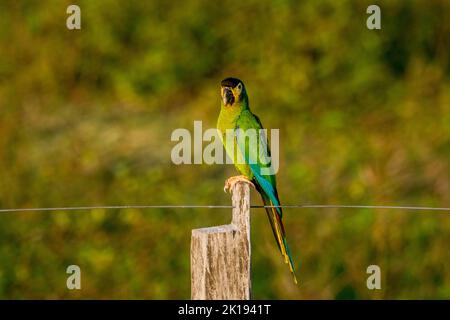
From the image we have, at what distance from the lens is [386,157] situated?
306 inches

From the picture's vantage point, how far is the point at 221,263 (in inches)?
154

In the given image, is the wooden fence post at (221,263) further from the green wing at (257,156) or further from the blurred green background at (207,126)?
the blurred green background at (207,126)

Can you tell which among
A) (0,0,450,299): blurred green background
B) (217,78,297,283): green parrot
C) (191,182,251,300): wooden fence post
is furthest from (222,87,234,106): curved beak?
(191,182,251,300): wooden fence post

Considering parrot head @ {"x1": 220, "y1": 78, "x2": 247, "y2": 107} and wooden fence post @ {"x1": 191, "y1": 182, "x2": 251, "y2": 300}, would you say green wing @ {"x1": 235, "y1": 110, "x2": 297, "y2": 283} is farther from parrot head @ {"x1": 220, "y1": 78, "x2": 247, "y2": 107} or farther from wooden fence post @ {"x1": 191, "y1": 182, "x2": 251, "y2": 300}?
wooden fence post @ {"x1": 191, "y1": 182, "x2": 251, "y2": 300}

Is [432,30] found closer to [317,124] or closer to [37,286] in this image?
[317,124]

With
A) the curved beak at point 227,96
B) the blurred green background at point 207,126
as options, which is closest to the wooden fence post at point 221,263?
the curved beak at point 227,96

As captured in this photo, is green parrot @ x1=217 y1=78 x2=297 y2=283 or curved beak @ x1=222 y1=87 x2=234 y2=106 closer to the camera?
green parrot @ x1=217 y1=78 x2=297 y2=283

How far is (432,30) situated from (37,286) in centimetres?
424

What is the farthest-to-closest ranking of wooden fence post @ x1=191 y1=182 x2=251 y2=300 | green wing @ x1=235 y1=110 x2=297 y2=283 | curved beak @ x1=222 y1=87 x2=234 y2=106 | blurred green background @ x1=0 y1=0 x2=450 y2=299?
1. blurred green background @ x1=0 y1=0 x2=450 y2=299
2. curved beak @ x1=222 y1=87 x2=234 y2=106
3. green wing @ x1=235 y1=110 x2=297 y2=283
4. wooden fence post @ x1=191 y1=182 x2=251 y2=300

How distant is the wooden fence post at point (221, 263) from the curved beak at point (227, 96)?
153 cm

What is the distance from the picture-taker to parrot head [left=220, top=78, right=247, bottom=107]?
5.45 meters

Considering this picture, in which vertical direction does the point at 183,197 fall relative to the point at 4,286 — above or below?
above

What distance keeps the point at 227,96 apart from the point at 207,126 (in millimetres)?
3281

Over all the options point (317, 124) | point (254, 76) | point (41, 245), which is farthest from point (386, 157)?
point (41, 245)
